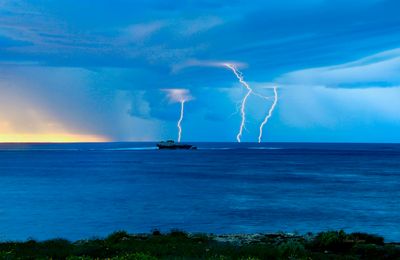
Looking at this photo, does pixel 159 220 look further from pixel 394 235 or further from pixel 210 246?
Answer: pixel 210 246

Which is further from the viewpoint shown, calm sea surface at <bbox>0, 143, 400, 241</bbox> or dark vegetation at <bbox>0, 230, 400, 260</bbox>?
calm sea surface at <bbox>0, 143, 400, 241</bbox>

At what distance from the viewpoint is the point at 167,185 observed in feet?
336

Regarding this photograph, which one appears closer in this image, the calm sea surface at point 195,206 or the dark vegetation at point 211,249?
the dark vegetation at point 211,249

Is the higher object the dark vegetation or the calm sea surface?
the calm sea surface

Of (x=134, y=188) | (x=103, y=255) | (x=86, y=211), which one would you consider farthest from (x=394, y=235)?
(x=134, y=188)

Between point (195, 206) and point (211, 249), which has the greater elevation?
point (195, 206)

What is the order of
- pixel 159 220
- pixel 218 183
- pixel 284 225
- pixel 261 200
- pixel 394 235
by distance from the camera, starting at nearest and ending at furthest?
pixel 394 235
pixel 284 225
pixel 159 220
pixel 261 200
pixel 218 183

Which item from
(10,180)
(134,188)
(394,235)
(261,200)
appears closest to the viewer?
(394,235)

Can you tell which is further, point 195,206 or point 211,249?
point 195,206

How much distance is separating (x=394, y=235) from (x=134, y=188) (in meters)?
A: 60.0

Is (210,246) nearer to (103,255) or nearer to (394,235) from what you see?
(103,255)

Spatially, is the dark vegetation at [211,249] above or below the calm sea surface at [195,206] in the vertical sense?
below

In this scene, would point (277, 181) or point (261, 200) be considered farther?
point (277, 181)

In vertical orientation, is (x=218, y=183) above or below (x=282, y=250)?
above
